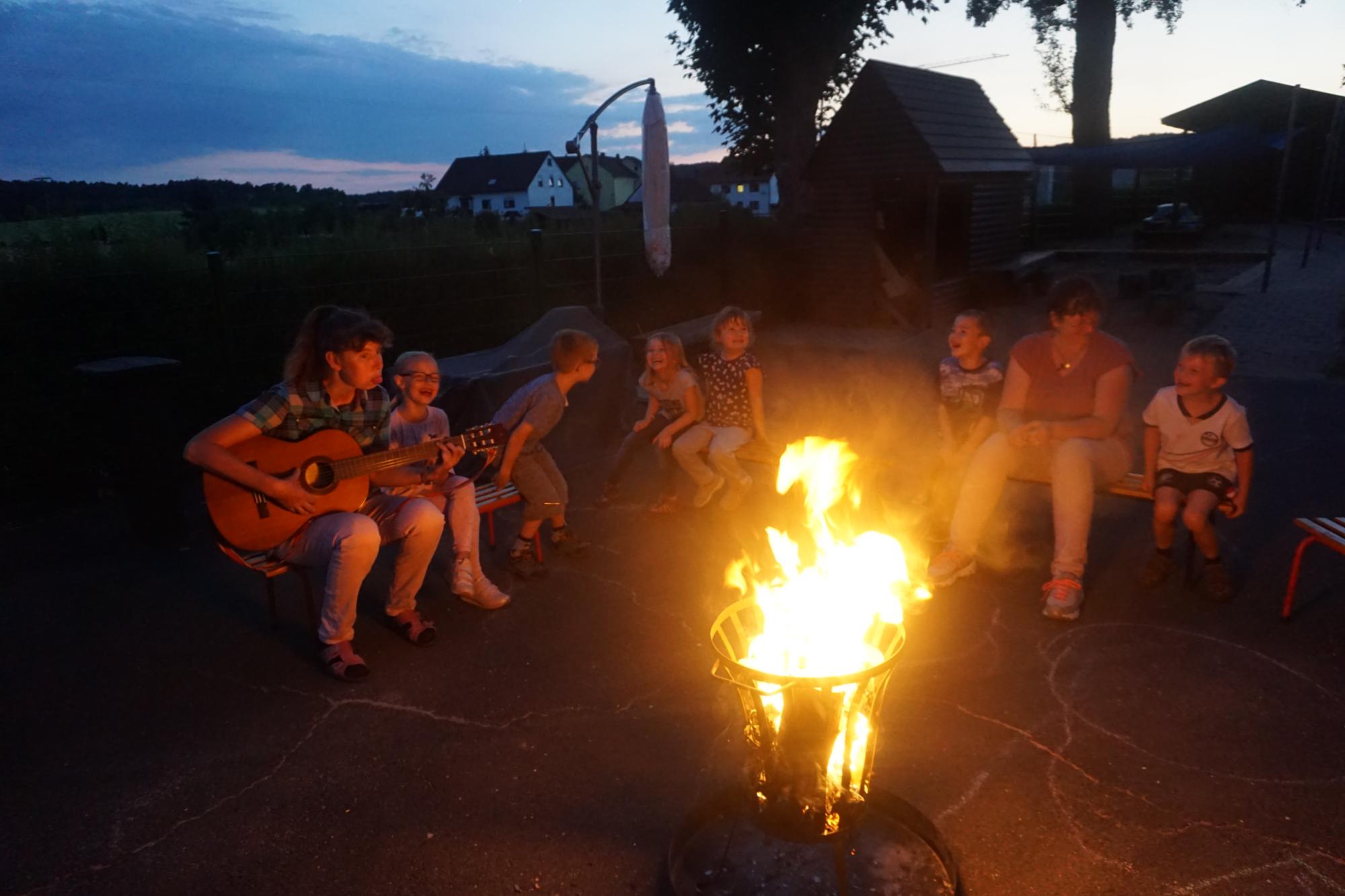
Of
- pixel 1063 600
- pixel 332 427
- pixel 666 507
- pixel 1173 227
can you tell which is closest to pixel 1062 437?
pixel 1063 600

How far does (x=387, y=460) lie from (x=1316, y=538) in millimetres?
4619

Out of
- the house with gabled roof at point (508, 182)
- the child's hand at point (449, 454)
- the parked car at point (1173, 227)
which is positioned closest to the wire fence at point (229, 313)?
the child's hand at point (449, 454)

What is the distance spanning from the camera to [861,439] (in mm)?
7613

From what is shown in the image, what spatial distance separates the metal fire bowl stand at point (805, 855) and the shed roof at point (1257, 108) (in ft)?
106

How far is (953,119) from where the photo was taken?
14609 millimetres

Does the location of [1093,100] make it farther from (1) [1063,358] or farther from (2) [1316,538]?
(2) [1316,538]

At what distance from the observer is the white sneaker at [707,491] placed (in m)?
6.12

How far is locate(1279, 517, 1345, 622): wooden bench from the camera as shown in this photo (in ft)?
13.6

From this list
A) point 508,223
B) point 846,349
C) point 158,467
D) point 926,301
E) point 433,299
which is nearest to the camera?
point 158,467

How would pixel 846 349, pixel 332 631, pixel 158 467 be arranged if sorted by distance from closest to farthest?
pixel 332 631 → pixel 158 467 → pixel 846 349

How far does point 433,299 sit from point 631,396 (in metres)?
2.69

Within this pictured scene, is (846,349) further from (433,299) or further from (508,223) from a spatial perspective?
(508,223)

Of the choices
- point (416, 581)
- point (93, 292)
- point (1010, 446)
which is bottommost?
point (416, 581)

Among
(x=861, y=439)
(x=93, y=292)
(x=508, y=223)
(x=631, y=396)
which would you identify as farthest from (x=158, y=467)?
(x=508, y=223)
